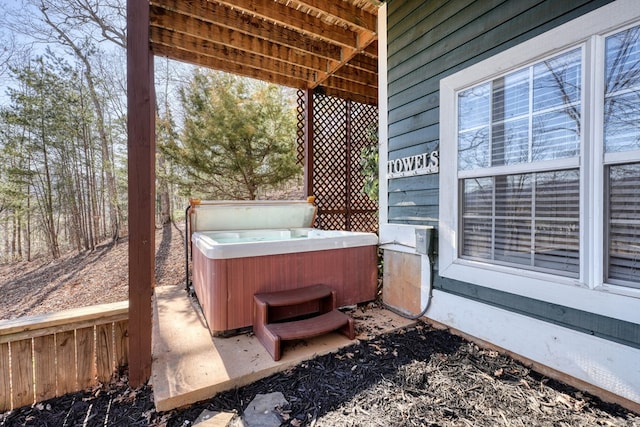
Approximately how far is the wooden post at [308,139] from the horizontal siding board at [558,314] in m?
3.00

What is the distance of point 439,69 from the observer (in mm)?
2461

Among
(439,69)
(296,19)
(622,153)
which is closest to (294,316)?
(622,153)

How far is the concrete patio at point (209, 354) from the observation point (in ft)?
5.35

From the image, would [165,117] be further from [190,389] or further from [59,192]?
[190,389]

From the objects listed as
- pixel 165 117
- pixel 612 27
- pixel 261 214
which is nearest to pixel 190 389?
pixel 261 214

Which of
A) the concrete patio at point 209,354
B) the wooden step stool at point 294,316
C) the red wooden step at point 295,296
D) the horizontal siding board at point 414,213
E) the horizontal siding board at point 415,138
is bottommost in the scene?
the concrete patio at point 209,354

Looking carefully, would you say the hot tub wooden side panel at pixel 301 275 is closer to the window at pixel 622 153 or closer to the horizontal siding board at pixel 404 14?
the window at pixel 622 153

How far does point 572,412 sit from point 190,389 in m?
2.04

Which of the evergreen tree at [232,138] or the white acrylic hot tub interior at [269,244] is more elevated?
the evergreen tree at [232,138]

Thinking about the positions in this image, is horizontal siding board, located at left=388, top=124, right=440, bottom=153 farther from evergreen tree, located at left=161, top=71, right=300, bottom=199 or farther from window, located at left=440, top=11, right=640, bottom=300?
evergreen tree, located at left=161, top=71, right=300, bottom=199

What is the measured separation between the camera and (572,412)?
1.44 metres

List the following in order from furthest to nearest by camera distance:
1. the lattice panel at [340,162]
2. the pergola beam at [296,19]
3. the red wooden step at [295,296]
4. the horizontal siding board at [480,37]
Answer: the lattice panel at [340,162], the pergola beam at [296,19], the red wooden step at [295,296], the horizontal siding board at [480,37]

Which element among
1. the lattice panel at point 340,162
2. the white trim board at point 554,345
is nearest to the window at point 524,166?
the white trim board at point 554,345

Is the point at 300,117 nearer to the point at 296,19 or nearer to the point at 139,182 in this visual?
the point at 296,19
